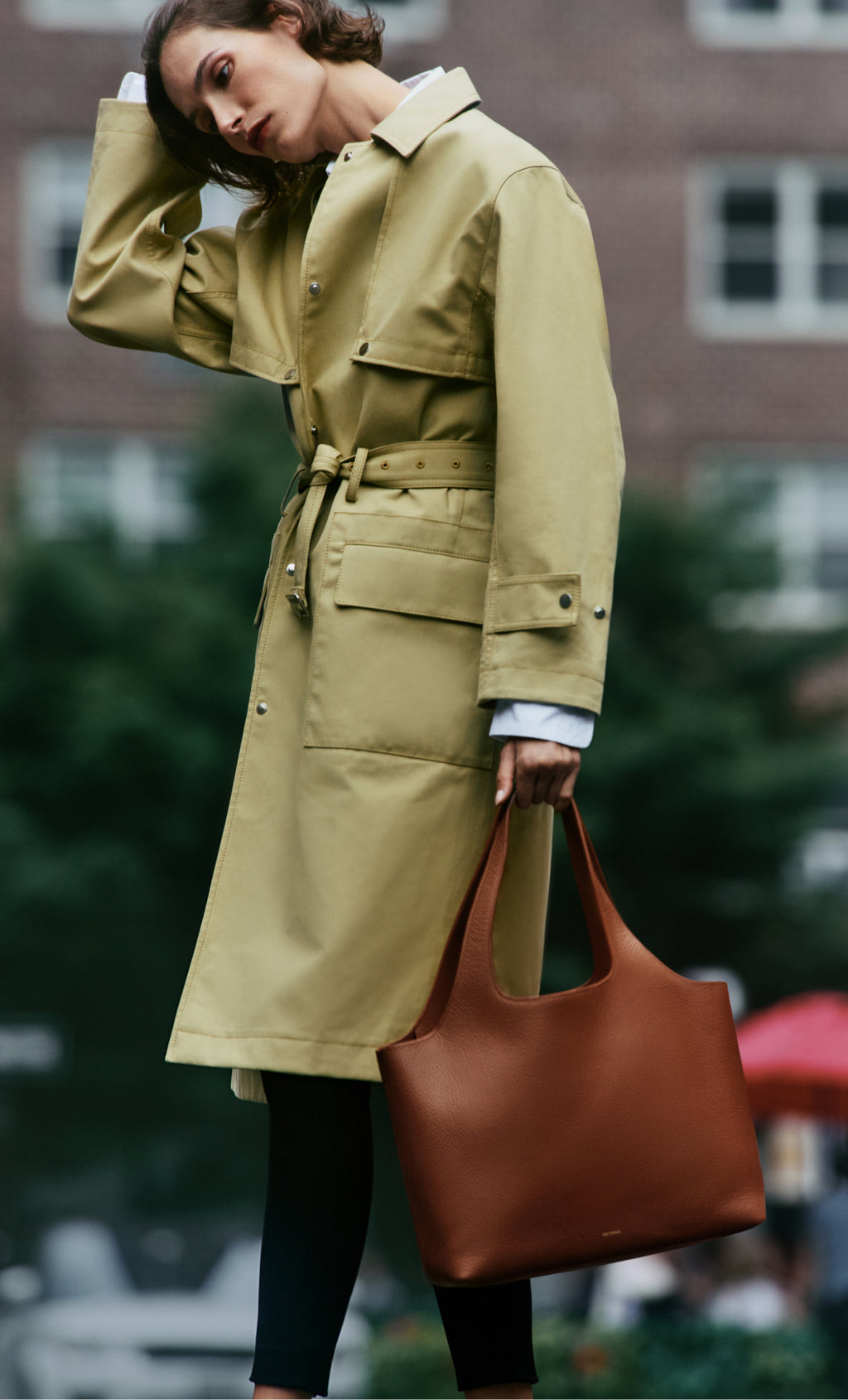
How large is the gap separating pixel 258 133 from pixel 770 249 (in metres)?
19.3

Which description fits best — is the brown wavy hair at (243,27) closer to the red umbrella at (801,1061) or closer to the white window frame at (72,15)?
the red umbrella at (801,1061)

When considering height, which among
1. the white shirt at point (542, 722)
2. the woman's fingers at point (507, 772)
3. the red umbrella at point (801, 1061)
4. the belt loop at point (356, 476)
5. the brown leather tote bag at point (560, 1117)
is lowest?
the red umbrella at point (801, 1061)

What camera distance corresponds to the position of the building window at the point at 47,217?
20094 mm

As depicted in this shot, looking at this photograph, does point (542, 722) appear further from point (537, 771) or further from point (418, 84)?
point (418, 84)

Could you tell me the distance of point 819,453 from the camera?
2048 centimetres

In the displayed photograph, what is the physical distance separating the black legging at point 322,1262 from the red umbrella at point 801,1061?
873cm

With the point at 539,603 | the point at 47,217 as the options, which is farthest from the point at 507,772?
the point at 47,217

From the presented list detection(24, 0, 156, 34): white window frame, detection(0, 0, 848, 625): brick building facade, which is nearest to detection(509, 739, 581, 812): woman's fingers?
detection(0, 0, 848, 625): brick building facade

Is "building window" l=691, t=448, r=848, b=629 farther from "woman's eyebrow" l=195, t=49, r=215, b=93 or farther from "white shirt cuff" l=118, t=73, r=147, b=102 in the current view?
"woman's eyebrow" l=195, t=49, r=215, b=93

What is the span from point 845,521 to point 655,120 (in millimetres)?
4999

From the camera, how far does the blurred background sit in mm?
11117

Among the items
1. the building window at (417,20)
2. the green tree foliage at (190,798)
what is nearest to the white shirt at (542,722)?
the green tree foliage at (190,798)

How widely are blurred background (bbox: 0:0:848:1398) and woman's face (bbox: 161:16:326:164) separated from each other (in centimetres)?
572

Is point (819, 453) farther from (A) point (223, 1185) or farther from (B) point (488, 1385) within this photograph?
(B) point (488, 1385)
